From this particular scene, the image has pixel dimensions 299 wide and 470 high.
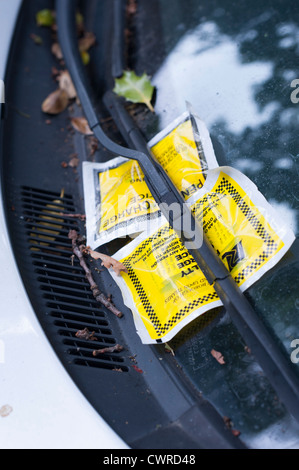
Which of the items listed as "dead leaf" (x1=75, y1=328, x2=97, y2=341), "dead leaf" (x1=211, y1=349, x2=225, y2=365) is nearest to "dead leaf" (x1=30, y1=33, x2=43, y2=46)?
"dead leaf" (x1=75, y1=328, x2=97, y2=341)

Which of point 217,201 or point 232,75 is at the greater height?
point 232,75

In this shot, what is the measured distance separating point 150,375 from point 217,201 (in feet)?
1.72

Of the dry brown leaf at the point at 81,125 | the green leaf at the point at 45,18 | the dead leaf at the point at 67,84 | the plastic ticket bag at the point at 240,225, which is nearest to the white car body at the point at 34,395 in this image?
the plastic ticket bag at the point at 240,225

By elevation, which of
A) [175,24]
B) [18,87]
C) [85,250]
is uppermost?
[18,87]

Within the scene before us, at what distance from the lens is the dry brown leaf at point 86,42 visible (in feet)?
6.64

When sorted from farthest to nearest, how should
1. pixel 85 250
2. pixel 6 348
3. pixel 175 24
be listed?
pixel 175 24 → pixel 85 250 → pixel 6 348

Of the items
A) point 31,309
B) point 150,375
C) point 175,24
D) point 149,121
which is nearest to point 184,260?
point 150,375

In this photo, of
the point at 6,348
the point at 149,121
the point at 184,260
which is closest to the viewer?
the point at 6,348

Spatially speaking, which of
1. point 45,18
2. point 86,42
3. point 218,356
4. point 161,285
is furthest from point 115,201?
point 45,18

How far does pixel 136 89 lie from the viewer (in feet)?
5.66

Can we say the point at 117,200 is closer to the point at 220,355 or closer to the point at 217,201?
the point at 217,201

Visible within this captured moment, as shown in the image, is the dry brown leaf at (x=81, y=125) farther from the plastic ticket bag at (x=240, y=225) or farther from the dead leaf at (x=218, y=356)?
the dead leaf at (x=218, y=356)

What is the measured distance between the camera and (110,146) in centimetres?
158

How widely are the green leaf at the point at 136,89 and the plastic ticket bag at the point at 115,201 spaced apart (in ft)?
0.79
